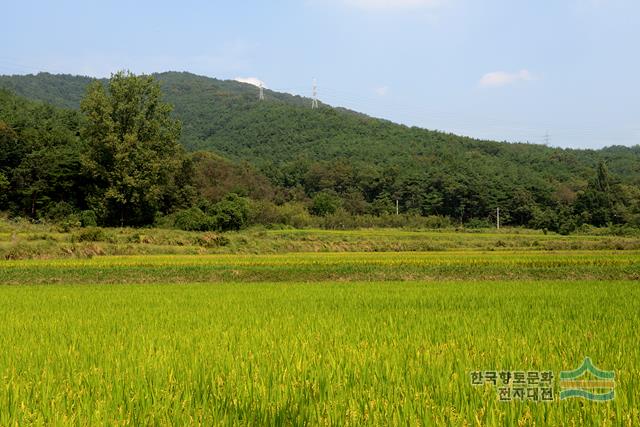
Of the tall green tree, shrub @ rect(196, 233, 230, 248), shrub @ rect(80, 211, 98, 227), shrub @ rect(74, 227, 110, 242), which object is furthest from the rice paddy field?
the tall green tree

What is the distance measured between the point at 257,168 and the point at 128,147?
175 ft

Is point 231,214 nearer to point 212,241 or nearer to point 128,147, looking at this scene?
point 128,147

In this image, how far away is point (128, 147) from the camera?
5534cm

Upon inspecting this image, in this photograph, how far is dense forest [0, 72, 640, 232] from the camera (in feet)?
189

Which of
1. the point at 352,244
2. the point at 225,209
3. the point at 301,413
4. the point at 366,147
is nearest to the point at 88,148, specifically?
the point at 225,209

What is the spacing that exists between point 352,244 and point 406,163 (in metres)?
79.2

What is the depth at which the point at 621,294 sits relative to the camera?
1358 cm

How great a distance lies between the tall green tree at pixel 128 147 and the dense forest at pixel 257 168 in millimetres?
159

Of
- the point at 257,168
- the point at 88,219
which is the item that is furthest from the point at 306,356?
the point at 257,168

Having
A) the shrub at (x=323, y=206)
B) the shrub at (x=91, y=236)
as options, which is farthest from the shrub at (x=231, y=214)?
the shrub at (x=323, y=206)

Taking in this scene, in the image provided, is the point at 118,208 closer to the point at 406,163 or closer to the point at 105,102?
the point at 105,102

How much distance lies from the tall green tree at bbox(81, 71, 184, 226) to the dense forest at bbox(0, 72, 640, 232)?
159 mm

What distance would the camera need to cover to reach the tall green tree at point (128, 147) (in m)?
55.1

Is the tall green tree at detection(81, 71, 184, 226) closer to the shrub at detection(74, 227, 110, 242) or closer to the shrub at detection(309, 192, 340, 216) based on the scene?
the shrub at detection(74, 227, 110, 242)
